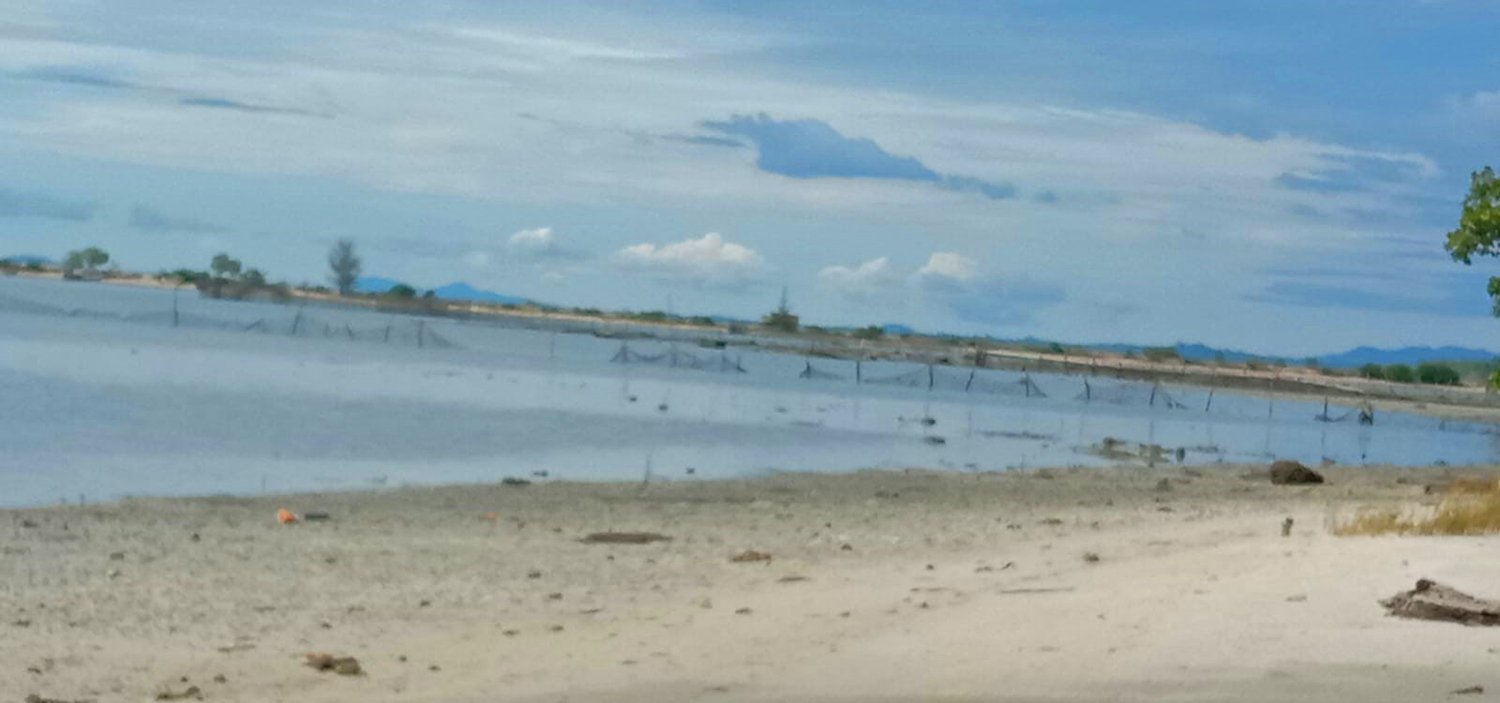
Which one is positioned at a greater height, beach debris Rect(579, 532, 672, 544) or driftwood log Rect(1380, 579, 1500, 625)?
driftwood log Rect(1380, 579, 1500, 625)

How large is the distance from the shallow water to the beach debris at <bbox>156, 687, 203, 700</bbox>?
38.9 ft

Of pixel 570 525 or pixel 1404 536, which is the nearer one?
pixel 1404 536

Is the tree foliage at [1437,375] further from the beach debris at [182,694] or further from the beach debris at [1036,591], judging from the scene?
the beach debris at [182,694]

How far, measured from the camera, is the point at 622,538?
52.9 ft

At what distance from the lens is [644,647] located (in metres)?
9.97

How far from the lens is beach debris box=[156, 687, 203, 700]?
8480mm

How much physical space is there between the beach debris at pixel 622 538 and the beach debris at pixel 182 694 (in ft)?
24.1

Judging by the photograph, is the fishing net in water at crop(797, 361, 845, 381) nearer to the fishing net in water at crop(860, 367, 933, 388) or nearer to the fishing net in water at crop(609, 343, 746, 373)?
the fishing net in water at crop(860, 367, 933, 388)

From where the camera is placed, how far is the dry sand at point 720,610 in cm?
880

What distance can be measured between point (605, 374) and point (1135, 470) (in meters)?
46.2

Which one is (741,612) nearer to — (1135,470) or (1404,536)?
(1404,536)

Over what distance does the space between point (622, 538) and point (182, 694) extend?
25.3ft

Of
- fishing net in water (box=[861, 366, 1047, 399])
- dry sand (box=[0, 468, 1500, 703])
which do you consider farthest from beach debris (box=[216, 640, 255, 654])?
fishing net in water (box=[861, 366, 1047, 399])

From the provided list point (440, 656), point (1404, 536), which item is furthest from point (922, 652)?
point (1404, 536)
